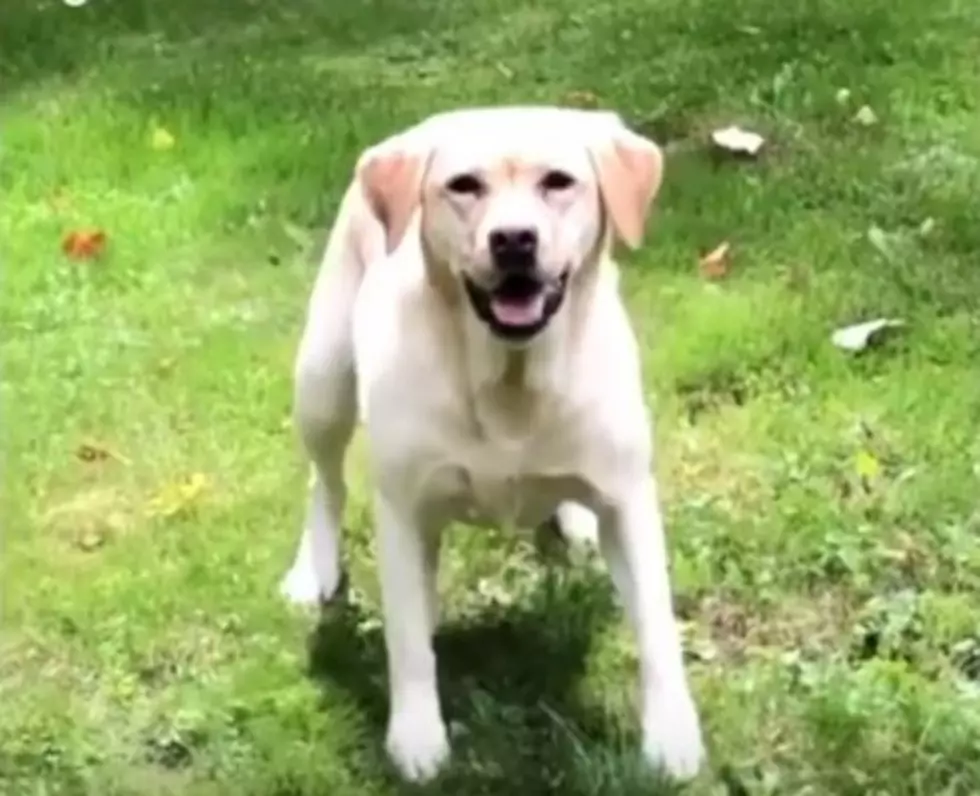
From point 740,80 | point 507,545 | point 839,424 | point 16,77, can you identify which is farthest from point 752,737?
point 16,77

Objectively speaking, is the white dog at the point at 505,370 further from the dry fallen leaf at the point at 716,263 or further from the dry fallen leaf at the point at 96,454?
the dry fallen leaf at the point at 716,263

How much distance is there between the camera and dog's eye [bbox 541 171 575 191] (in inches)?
138

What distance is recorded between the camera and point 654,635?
3.71 m

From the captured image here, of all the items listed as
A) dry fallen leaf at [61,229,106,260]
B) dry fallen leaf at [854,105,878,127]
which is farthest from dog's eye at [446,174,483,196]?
dry fallen leaf at [854,105,878,127]

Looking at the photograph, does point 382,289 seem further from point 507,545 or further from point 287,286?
point 287,286

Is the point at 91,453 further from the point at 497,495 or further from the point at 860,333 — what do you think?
the point at 860,333

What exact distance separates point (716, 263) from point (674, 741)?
86.0 inches

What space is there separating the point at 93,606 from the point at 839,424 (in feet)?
5.05

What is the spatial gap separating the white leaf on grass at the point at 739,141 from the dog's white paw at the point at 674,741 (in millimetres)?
2842

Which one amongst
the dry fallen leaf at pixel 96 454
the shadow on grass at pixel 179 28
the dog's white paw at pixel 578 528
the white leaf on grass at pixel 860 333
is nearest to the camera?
the dog's white paw at pixel 578 528

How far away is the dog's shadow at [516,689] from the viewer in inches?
145

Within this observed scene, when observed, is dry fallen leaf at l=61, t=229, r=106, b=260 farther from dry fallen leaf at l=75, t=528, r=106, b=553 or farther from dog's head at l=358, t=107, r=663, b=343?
dog's head at l=358, t=107, r=663, b=343

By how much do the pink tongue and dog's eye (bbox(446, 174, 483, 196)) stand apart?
167 mm

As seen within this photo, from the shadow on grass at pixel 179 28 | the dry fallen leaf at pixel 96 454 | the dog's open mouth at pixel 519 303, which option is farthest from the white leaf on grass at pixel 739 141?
the dog's open mouth at pixel 519 303
